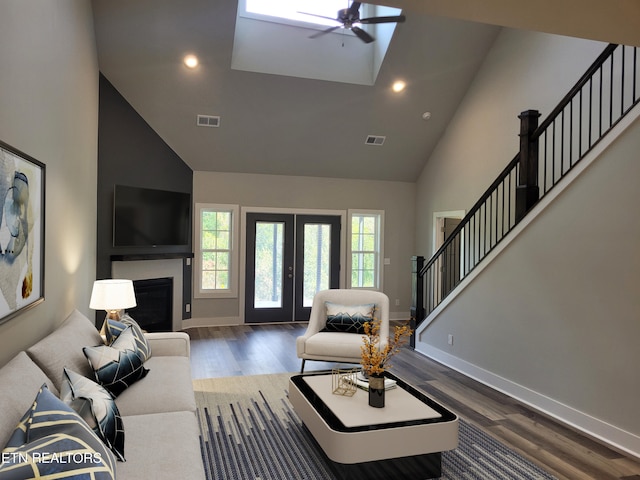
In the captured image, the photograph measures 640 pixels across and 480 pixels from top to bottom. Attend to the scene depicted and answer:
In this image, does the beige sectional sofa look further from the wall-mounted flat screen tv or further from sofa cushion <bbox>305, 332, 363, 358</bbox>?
the wall-mounted flat screen tv

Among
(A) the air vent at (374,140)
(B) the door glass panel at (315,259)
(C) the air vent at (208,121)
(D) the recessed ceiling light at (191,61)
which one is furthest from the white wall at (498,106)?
(D) the recessed ceiling light at (191,61)

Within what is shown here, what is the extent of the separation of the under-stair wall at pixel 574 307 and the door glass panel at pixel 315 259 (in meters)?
3.27

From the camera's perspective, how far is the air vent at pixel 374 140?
24.4 feet

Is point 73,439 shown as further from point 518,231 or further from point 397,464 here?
point 518,231

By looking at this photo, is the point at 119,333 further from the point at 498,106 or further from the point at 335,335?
the point at 498,106

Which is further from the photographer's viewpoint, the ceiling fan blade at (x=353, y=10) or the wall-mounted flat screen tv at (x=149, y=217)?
the wall-mounted flat screen tv at (x=149, y=217)

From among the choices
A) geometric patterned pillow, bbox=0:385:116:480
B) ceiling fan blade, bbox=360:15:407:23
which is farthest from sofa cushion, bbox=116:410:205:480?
ceiling fan blade, bbox=360:15:407:23

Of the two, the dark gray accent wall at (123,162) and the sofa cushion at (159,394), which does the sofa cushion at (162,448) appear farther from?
the dark gray accent wall at (123,162)

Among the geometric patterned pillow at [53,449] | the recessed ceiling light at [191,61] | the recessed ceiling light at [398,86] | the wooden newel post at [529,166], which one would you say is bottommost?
the geometric patterned pillow at [53,449]

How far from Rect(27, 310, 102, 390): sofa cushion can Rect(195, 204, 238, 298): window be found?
4.19 m

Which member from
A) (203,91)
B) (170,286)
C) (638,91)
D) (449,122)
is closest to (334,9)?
(203,91)

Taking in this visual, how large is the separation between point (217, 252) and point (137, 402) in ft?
16.2

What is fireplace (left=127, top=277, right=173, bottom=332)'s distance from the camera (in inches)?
247

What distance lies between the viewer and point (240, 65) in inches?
234
